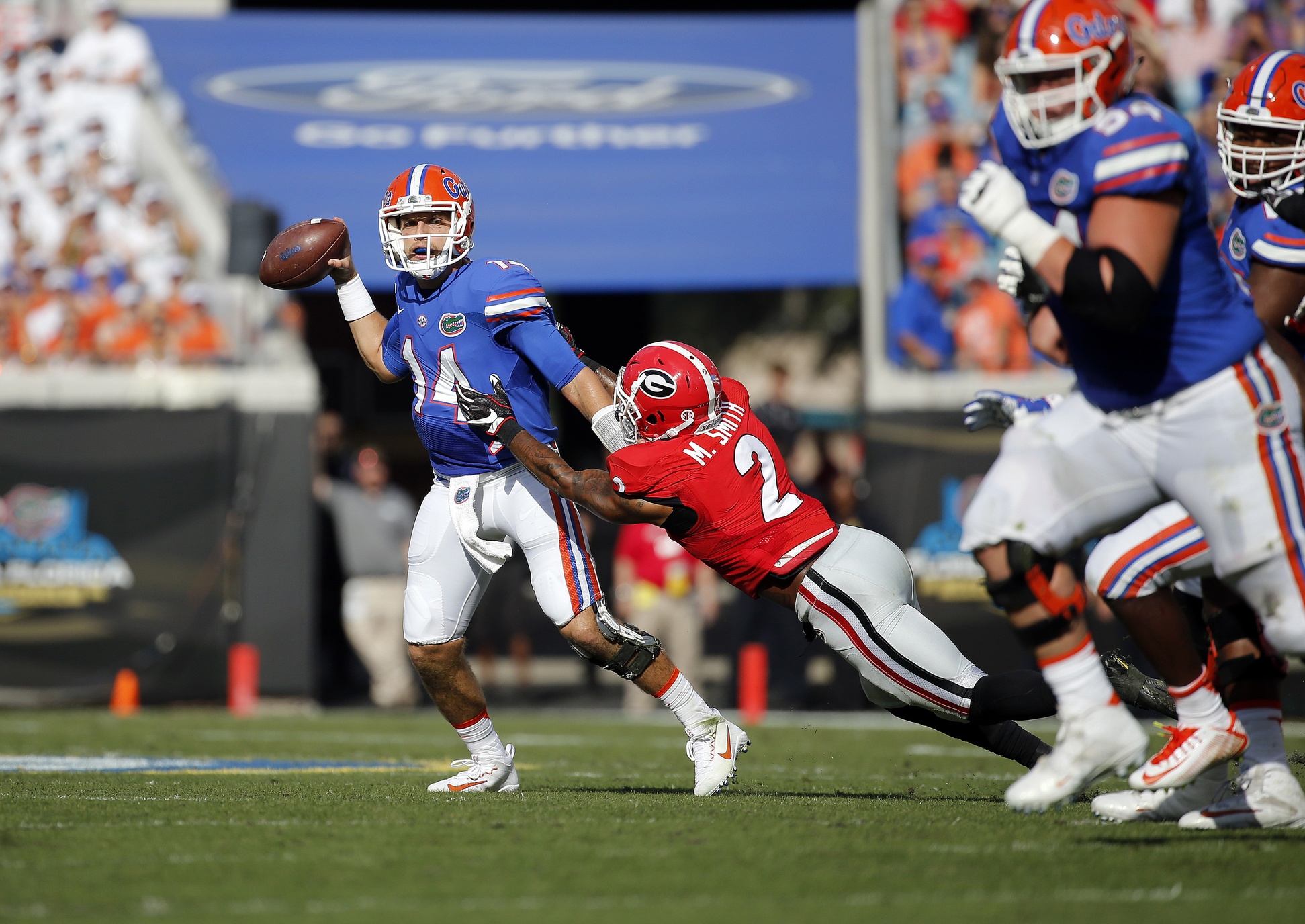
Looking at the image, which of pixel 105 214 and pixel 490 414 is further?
pixel 105 214

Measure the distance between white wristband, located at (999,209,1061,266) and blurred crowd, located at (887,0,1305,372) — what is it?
7.81 meters

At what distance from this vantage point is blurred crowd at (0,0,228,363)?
12102 millimetres

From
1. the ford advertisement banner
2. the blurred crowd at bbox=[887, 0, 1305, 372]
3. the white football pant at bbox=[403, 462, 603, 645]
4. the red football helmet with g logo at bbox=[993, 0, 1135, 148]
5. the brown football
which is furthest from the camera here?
the ford advertisement banner

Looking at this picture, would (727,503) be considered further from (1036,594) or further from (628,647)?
(1036,594)

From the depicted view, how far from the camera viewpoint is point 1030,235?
3.59 metres

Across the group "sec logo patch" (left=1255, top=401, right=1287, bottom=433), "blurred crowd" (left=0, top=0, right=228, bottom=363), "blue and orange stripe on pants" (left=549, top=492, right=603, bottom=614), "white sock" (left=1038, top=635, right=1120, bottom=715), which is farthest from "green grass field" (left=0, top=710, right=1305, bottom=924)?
"blurred crowd" (left=0, top=0, right=228, bottom=363)

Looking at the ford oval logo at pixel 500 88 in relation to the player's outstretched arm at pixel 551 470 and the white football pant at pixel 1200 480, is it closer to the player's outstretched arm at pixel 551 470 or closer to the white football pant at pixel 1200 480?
the player's outstretched arm at pixel 551 470

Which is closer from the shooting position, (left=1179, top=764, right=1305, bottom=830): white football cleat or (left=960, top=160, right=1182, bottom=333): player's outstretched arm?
(left=960, top=160, right=1182, bottom=333): player's outstretched arm

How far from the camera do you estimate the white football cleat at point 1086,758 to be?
12.0 feet

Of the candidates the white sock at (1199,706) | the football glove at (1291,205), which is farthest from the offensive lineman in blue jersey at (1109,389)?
the football glove at (1291,205)

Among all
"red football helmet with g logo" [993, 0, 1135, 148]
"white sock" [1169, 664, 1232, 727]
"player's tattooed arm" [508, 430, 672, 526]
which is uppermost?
"red football helmet with g logo" [993, 0, 1135, 148]

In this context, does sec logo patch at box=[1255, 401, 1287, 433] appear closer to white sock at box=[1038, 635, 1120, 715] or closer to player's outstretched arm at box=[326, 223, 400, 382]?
white sock at box=[1038, 635, 1120, 715]

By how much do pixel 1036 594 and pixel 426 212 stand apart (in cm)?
281

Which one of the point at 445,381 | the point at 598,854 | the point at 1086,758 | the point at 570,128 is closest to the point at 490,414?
the point at 445,381
